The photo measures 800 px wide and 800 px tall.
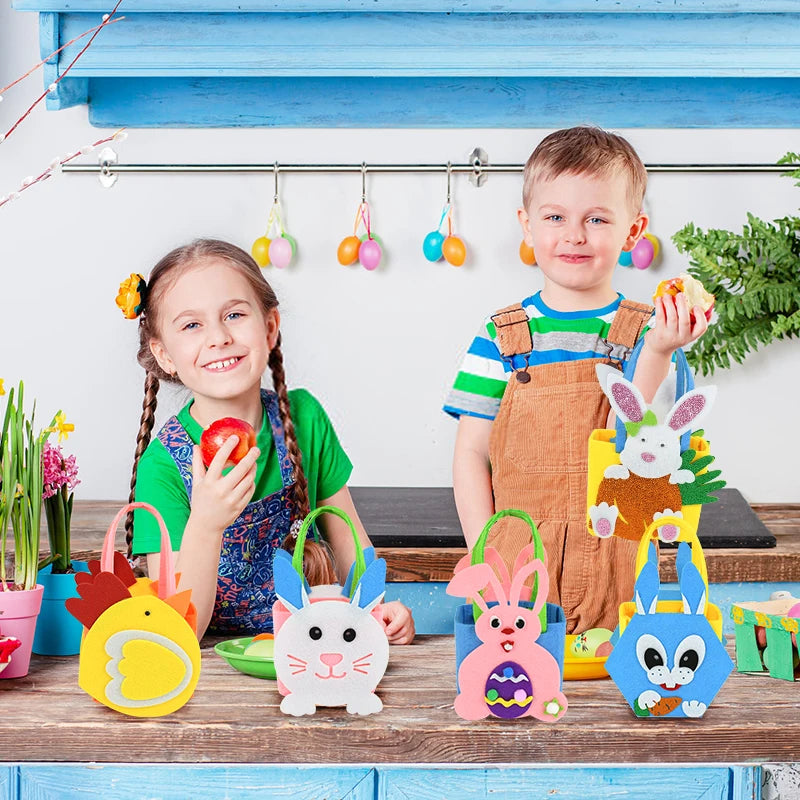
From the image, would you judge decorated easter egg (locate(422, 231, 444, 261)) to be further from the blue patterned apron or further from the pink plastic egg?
the blue patterned apron

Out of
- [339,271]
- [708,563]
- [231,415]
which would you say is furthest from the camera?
[339,271]

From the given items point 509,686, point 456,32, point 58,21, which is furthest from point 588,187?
point 58,21

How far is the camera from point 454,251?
210cm

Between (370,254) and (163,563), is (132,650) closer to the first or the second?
(163,563)

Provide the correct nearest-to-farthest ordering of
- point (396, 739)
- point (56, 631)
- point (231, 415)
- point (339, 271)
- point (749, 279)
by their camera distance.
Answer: point (396, 739)
point (56, 631)
point (231, 415)
point (749, 279)
point (339, 271)

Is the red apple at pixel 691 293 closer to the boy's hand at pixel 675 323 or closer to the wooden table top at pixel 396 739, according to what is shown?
the boy's hand at pixel 675 323

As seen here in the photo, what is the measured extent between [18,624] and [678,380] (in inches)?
26.2

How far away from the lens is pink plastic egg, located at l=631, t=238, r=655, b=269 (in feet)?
6.89

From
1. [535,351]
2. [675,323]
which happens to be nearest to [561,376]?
[535,351]

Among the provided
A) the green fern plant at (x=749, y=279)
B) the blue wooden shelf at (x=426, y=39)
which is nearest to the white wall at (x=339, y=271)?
the green fern plant at (x=749, y=279)

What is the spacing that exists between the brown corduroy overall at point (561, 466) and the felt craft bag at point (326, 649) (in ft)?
1.49

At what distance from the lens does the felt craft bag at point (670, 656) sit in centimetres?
84

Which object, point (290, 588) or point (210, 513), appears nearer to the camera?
point (290, 588)

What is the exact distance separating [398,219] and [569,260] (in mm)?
968
